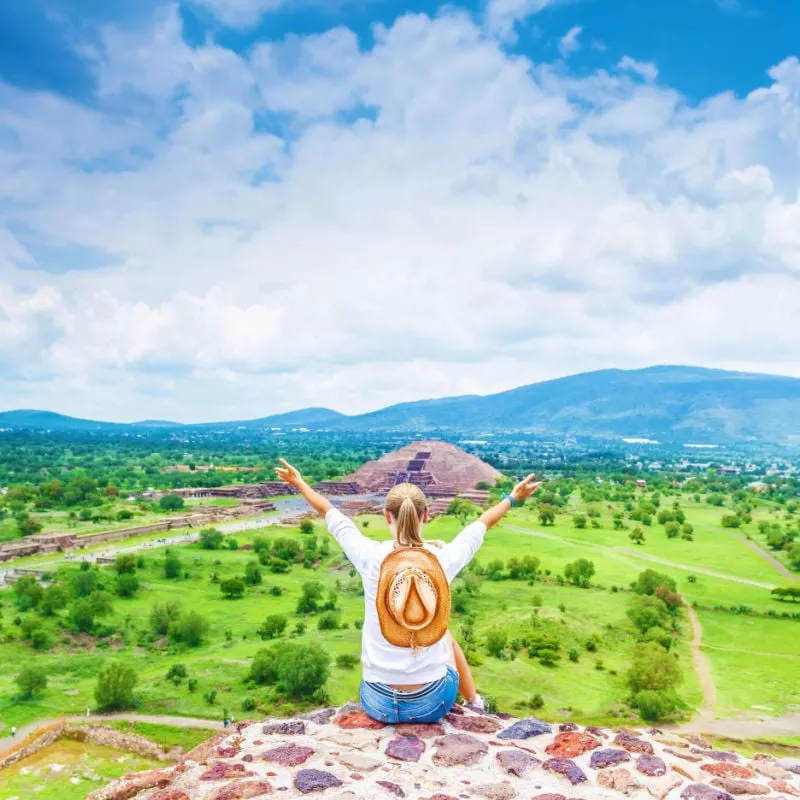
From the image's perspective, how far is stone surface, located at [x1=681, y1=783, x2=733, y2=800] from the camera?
159 inches

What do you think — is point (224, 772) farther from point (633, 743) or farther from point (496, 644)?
point (496, 644)

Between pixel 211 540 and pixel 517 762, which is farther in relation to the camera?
pixel 211 540

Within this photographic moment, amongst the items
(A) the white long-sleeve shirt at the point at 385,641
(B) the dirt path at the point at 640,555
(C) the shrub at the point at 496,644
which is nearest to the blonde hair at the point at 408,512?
(A) the white long-sleeve shirt at the point at 385,641

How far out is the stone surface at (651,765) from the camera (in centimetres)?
432

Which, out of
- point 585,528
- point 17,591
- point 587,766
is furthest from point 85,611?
point 585,528

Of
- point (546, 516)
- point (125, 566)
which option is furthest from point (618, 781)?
point (546, 516)

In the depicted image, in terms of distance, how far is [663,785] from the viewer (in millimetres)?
4188

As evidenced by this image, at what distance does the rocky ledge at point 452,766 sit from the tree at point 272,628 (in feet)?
68.2

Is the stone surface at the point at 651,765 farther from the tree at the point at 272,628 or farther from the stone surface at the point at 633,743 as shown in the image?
the tree at the point at 272,628

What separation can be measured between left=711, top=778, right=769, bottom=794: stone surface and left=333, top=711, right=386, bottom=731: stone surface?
204cm

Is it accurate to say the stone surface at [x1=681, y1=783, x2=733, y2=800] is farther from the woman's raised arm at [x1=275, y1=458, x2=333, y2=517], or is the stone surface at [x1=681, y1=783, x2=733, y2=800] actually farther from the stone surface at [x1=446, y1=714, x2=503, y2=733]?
the woman's raised arm at [x1=275, y1=458, x2=333, y2=517]

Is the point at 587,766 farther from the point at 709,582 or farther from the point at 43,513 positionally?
the point at 43,513

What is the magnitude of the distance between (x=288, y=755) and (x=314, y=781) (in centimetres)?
39

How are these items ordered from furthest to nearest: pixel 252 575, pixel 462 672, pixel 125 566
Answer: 1. pixel 125 566
2. pixel 252 575
3. pixel 462 672
